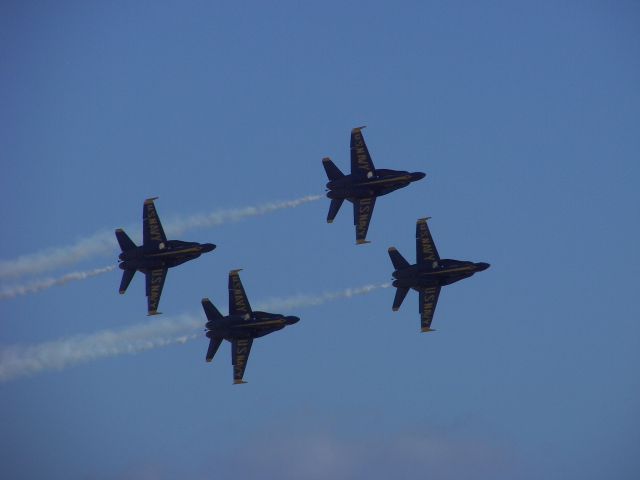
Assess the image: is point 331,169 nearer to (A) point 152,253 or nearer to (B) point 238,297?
(B) point 238,297

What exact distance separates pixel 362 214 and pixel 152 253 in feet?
70.5

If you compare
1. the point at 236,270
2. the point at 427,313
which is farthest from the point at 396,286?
the point at 236,270

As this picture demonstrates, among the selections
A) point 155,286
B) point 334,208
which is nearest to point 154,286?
point 155,286

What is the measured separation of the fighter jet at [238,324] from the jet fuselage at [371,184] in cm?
1313

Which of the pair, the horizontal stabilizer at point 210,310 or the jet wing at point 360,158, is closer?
the horizontal stabilizer at point 210,310

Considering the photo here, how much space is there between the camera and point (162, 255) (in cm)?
18300

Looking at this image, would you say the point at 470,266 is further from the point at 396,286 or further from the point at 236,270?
the point at 236,270

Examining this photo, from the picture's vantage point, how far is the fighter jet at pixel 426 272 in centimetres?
18325

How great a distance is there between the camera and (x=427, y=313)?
18538 centimetres

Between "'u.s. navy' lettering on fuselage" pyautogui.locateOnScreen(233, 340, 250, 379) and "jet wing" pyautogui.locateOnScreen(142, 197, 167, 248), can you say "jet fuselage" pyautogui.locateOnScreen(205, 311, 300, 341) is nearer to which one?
"'u.s. navy' lettering on fuselage" pyautogui.locateOnScreen(233, 340, 250, 379)

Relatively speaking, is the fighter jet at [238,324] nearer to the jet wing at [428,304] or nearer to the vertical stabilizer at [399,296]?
the vertical stabilizer at [399,296]

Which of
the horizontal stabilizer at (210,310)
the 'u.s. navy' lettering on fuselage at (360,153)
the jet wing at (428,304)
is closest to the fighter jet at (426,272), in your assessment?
the jet wing at (428,304)

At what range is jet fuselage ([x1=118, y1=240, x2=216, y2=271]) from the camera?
182250mm

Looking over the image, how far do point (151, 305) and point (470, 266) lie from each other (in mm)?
31838
